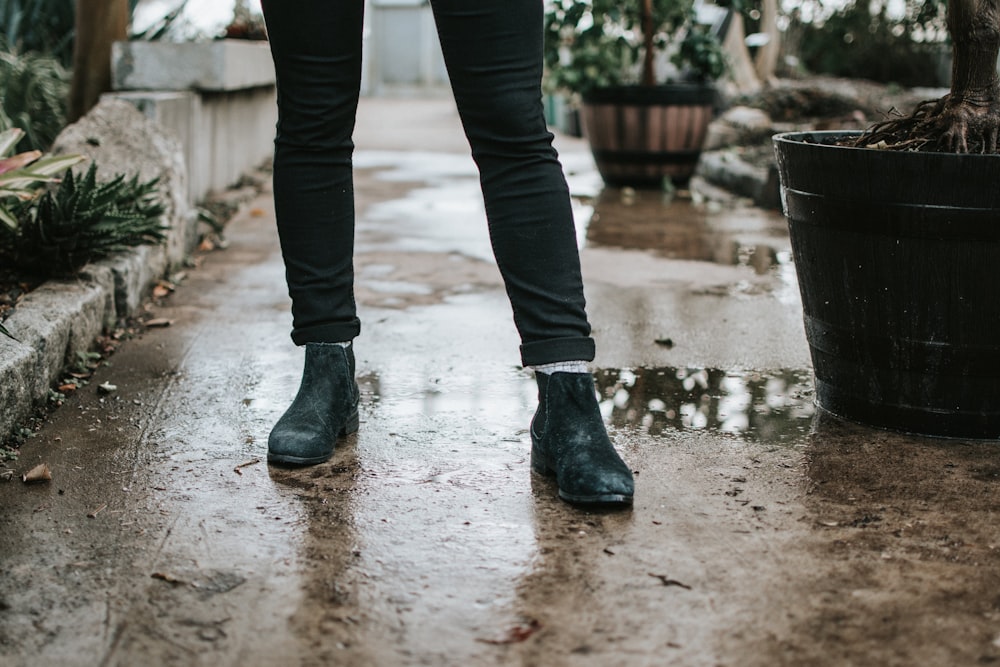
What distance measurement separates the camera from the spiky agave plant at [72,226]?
2604mm

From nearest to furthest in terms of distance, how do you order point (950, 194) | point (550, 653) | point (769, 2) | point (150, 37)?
point (550, 653)
point (950, 194)
point (150, 37)
point (769, 2)

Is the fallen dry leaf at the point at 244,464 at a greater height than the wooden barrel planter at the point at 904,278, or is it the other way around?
the wooden barrel planter at the point at 904,278

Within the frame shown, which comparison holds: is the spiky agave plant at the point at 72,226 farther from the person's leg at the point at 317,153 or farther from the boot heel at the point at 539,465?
the boot heel at the point at 539,465

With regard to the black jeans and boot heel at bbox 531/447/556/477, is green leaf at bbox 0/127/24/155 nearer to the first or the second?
the black jeans

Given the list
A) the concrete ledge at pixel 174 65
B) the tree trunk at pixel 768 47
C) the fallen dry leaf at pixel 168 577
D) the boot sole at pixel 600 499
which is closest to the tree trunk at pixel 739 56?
the tree trunk at pixel 768 47

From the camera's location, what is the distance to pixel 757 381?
2.41 metres

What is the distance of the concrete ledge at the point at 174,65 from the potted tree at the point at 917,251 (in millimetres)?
2922

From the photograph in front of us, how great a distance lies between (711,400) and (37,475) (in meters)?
1.27

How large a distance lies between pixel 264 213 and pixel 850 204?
3.19m

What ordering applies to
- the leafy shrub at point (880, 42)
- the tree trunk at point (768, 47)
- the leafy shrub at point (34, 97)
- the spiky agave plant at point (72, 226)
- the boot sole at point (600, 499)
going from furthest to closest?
the leafy shrub at point (880, 42), the tree trunk at point (768, 47), the leafy shrub at point (34, 97), the spiky agave plant at point (72, 226), the boot sole at point (600, 499)

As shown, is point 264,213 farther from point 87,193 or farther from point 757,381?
point 757,381

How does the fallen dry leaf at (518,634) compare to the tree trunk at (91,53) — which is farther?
the tree trunk at (91,53)

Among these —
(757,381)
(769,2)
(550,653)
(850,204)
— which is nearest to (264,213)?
(757,381)

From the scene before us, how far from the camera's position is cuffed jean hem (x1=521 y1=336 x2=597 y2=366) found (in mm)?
1751
